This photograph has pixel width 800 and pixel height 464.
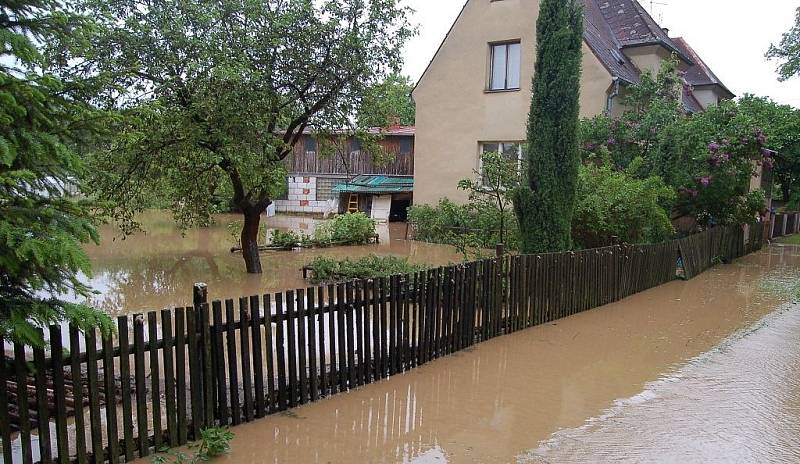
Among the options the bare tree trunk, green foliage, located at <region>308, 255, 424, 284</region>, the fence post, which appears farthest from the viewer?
the bare tree trunk

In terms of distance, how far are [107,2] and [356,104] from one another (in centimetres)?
526

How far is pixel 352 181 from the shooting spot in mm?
33312

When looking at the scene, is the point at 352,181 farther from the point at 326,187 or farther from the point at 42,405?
the point at 42,405

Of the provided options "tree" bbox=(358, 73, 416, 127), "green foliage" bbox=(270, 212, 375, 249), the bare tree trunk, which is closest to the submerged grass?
"green foliage" bbox=(270, 212, 375, 249)

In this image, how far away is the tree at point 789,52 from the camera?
28578 mm

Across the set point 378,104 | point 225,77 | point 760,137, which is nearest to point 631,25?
point 760,137

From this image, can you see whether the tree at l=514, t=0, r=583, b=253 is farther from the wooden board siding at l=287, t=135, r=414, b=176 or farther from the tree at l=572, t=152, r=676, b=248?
the wooden board siding at l=287, t=135, r=414, b=176

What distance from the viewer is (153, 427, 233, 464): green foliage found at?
4805mm

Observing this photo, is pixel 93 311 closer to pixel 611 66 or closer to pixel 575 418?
pixel 575 418

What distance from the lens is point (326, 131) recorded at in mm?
15070

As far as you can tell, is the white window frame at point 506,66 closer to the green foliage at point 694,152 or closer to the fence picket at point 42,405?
the green foliage at point 694,152

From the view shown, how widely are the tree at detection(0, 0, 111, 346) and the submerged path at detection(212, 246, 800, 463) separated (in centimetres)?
205

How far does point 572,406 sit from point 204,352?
3.71 m

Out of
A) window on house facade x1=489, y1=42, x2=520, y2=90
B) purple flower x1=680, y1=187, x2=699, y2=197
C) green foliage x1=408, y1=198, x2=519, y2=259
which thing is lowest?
green foliage x1=408, y1=198, x2=519, y2=259
